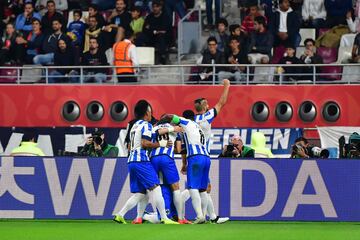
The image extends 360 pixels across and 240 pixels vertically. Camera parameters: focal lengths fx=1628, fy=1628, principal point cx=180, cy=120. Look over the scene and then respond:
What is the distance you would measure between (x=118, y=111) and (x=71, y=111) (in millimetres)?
1068

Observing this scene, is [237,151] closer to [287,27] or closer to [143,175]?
[143,175]

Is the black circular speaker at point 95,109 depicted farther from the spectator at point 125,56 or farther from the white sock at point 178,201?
the white sock at point 178,201

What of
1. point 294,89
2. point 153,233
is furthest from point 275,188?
point 294,89

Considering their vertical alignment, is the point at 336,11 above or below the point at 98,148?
above

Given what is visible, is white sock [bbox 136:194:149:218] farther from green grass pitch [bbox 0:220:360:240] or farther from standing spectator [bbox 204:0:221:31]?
standing spectator [bbox 204:0:221:31]

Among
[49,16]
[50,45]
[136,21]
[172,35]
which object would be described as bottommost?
[50,45]

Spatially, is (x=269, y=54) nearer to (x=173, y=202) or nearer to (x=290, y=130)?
(x=290, y=130)

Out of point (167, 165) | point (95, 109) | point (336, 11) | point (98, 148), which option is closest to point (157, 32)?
point (95, 109)

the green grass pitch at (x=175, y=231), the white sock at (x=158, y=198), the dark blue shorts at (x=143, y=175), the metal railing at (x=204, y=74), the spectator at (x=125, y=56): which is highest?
the spectator at (x=125, y=56)

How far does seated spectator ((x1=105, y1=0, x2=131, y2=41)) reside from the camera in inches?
1460

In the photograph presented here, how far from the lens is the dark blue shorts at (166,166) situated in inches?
1019

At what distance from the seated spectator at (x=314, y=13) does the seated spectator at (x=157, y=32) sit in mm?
3161

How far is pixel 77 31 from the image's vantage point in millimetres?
37812

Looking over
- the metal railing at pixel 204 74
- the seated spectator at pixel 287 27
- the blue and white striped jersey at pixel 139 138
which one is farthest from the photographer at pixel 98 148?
the seated spectator at pixel 287 27
